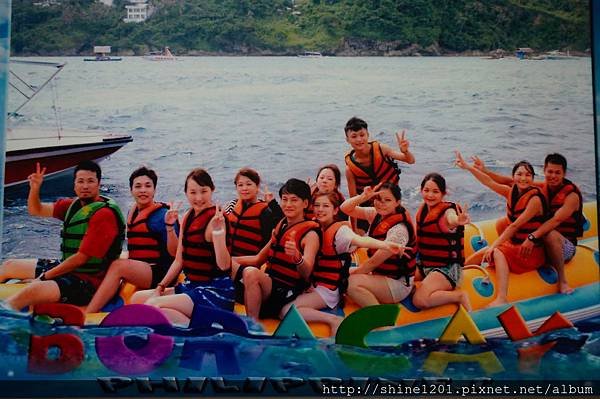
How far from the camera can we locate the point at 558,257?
131 inches

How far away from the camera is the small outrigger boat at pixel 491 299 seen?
10.6ft

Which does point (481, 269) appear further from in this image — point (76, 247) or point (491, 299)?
point (76, 247)

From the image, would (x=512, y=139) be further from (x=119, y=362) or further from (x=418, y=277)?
(x=119, y=362)

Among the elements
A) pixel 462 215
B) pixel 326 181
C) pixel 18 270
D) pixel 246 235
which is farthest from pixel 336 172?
pixel 18 270

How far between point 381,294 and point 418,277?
219 millimetres

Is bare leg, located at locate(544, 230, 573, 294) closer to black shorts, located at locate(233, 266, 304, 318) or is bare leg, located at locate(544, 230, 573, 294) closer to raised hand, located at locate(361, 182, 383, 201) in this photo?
raised hand, located at locate(361, 182, 383, 201)

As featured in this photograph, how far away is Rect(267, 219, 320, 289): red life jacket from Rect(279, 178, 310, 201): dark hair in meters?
0.14

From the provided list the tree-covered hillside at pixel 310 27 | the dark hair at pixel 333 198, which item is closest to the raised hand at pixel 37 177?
the tree-covered hillside at pixel 310 27

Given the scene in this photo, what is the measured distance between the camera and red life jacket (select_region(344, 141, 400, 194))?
336 cm

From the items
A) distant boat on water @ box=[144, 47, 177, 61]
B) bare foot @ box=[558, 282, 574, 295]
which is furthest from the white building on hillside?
bare foot @ box=[558, 282, 574, 295]

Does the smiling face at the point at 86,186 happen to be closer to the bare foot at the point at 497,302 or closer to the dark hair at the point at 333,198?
the dark hair at the point at 333,198

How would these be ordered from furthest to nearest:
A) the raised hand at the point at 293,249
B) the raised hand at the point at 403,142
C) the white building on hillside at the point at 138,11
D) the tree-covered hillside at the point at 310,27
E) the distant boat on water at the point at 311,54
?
1. the distant boat on water at the point at 311,54
2. the white building on hillside at the point at 138,11
3. the tree-covered hillside at the point at 310,27
4. the raised hand at the point at 403,142
5. the raised hand at the point at 293,249

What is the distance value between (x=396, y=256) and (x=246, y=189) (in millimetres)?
828

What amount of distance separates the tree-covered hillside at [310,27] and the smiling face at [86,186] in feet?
2.37
